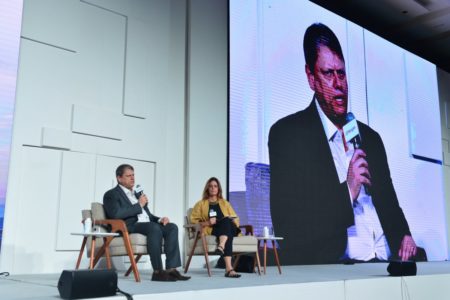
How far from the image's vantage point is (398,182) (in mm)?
7754

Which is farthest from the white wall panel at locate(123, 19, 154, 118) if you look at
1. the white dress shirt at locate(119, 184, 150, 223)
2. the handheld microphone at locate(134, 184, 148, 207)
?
the handheld microphone at locate(134, 184, 148, 207)

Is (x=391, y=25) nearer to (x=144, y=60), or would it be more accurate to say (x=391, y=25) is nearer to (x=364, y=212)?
(x=364, y=212)

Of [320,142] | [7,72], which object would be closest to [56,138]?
[7,72]

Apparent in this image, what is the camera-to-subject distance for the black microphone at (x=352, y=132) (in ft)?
22.9

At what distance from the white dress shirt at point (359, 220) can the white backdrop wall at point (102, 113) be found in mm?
1830

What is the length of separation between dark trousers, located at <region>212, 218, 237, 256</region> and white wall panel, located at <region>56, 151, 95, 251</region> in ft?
3.92

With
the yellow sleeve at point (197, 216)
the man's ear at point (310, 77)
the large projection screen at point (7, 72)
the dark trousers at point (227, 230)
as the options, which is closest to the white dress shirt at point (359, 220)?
the man's ear at point (310, 77)

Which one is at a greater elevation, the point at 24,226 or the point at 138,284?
the point at 24,226

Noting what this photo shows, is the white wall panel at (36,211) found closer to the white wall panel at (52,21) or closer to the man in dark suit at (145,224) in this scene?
the man in dark suit at (145,224)

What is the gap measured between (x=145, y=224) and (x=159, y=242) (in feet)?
0.57

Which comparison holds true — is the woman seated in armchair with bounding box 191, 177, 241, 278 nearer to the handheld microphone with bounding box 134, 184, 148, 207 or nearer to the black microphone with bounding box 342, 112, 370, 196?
the handheld microphone with bounding box 134, 184, 148, 207

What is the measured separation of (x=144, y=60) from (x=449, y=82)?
22.7ft

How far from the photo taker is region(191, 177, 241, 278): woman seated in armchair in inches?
161

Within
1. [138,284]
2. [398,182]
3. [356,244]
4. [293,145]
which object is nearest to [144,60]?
Answer: [293,145]
